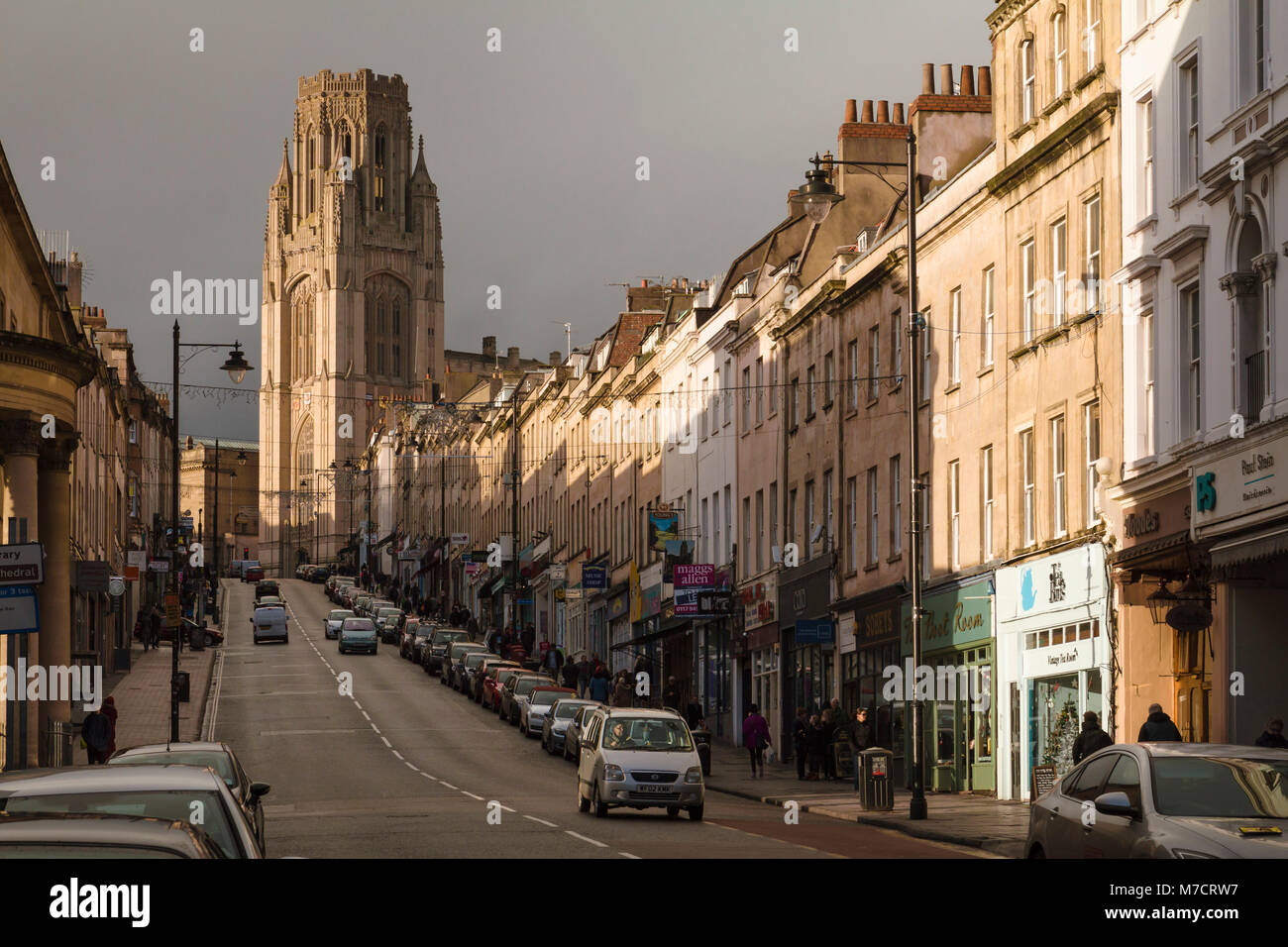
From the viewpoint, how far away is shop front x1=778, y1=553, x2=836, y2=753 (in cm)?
4341

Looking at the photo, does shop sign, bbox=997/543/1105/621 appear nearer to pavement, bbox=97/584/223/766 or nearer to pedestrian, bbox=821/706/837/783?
pedestrian, bbox=821/706/837/783

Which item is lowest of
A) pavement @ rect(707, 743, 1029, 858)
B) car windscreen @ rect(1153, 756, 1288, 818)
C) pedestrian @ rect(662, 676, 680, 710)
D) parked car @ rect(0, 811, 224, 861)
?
pavement @ rect(707, 743, 1029, 858)

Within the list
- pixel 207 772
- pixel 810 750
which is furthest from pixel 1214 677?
pixel 207 772

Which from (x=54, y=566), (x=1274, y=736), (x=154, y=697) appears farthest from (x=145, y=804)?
(x=154, y=697)

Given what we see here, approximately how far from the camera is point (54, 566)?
128ft

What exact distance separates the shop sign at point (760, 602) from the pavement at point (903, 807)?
15.9 ft

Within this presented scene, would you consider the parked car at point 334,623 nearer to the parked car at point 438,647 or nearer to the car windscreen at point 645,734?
the parked car at point 438,647

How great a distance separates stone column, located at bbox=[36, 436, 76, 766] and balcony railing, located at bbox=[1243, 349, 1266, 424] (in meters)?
23.1

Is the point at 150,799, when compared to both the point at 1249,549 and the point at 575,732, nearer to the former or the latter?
the point at 1249,549

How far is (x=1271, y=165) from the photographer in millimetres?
24906

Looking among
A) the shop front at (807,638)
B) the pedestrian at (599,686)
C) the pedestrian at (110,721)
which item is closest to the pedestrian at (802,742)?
the shop front at (807,638)

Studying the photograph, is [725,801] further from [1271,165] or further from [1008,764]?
[1271,165]

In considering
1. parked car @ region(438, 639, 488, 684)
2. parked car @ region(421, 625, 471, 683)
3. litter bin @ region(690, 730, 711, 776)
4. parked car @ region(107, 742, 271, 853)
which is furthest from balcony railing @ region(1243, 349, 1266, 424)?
parked car @ region(421, 625, 471, 683)

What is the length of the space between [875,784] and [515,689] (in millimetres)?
25391
